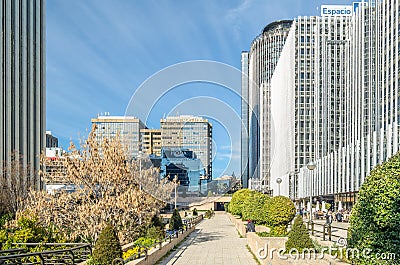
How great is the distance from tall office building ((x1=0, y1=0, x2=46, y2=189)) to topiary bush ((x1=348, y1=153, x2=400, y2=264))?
48.6m

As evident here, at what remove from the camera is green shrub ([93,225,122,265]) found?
391 inches

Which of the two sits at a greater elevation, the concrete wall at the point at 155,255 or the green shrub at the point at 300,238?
the green shrub at the point at 300,238

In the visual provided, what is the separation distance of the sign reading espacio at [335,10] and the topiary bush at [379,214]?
66121 mm

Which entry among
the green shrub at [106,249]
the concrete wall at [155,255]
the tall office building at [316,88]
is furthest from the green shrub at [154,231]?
the tall office building at [316,88]

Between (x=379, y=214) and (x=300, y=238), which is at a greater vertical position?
(x=379, y=214)

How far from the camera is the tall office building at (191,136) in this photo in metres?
21.7

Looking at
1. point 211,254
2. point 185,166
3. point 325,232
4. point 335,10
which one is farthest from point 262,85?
point 211,254

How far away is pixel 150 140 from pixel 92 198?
6.83 m

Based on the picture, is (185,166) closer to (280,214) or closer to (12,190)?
(280,214)

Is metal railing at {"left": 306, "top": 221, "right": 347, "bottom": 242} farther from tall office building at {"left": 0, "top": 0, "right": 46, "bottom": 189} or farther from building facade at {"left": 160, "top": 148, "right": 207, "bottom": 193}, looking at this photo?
tall office building at {"left": 0, "top": 0, "right": 46, "bottom": 189}

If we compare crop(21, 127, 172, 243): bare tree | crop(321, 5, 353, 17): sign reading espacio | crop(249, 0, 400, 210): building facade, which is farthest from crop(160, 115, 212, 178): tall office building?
crop(321, 5, 353, 17): sign reading espacio

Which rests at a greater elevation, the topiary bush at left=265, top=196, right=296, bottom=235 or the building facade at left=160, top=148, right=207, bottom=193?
the building facade at left=160, top=148, right=207, bottom=193

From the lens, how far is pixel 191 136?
2288 centimetres

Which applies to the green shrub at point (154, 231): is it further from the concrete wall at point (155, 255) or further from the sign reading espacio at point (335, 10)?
the sign reading espacio at point (335, 10)
